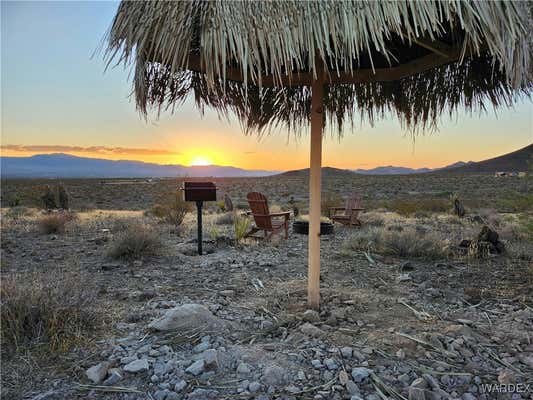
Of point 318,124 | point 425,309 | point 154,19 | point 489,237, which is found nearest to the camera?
point 154,19

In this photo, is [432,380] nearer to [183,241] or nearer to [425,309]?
[425,309]

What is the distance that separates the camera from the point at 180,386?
224 cm

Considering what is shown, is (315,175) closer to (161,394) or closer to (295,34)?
(295,34)

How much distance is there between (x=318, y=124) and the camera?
3307mm

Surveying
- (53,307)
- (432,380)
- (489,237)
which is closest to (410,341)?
(432,380)

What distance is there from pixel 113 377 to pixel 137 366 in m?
0.16

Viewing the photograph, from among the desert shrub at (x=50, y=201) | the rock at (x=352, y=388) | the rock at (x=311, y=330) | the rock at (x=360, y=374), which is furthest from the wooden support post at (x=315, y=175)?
the desert shrub at (x=50, y=201)

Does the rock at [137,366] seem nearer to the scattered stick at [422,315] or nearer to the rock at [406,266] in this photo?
the scattered stick at [422,315]

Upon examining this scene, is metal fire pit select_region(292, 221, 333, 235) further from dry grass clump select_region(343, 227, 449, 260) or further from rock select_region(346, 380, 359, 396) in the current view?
rock select_region(346, 380, 359, 396)

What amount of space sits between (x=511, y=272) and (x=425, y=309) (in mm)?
1959

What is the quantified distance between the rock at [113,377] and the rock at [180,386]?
0.38 meters

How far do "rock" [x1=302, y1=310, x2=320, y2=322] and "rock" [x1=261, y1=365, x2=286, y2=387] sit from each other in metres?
0.81

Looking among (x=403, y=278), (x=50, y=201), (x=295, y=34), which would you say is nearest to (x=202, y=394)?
(x=295, y=34)

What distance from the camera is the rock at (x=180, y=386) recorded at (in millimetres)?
2227
